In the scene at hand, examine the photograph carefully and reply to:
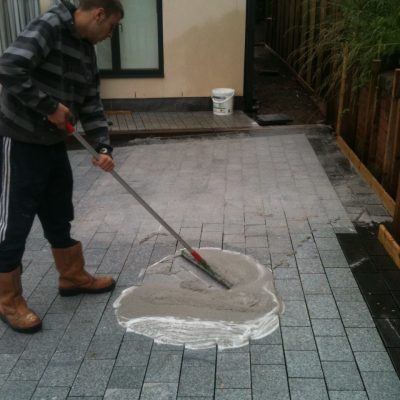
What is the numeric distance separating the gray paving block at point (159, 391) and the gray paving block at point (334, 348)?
79 centimetres

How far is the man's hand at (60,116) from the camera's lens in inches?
108

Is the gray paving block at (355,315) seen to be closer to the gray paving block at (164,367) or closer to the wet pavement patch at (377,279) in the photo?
the wet pavement patch at (377,279)

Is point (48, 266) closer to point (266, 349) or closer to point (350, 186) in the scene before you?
point (266, 349)

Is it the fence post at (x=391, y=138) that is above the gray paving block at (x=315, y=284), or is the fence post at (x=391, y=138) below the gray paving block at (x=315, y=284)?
above

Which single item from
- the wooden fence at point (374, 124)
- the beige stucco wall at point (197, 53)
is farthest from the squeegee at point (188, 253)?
the beige stucco wall at point (197, 53)

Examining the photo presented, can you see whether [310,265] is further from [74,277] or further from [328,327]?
[74,277]

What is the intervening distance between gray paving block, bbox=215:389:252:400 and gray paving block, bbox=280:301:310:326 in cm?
63

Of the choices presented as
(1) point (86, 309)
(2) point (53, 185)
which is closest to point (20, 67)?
(2) point (53, 185)

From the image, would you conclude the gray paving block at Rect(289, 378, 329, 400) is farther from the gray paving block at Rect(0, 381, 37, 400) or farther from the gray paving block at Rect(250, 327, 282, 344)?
the gray paving block at Rect(0, 381, 37, 400)

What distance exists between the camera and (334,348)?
112 inches

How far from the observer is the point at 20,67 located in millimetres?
2617

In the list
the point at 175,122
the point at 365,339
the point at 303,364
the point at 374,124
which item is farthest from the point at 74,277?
the point at 175,122

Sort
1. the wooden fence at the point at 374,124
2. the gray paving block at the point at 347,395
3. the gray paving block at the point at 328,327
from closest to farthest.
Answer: the gray paving block at the point at 347,395 < the gray paving block at the point at 328,327 < the wooden fence at the point at 374,124

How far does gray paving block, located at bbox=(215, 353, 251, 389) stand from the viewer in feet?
8.51
